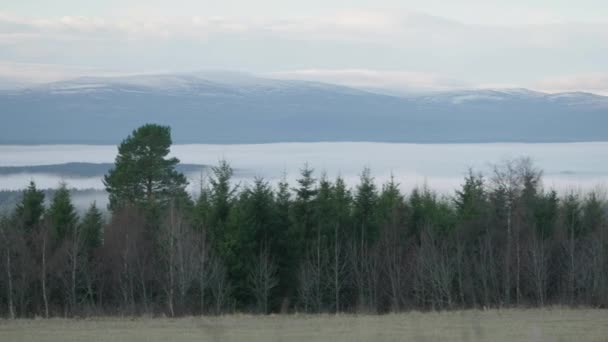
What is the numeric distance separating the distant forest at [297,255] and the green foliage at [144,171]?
883 cm

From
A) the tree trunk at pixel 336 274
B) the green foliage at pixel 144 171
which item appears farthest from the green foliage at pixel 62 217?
the tree trunk at pixel 336 274

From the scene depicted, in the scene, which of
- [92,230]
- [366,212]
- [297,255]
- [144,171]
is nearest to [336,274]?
[297,255]

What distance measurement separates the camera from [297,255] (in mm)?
51625

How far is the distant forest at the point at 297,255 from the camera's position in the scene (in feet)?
159

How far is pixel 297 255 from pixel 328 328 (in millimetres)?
21342

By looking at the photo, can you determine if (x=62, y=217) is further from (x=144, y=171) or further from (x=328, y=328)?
(x=328, y=328)

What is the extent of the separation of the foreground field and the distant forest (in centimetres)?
1023

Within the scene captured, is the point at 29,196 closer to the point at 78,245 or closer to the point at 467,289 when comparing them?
the point at 78,245

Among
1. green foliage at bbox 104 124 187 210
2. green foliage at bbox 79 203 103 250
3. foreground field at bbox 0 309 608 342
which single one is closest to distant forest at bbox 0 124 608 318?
green foliage at bbox 79 203 103 250

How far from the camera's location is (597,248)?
52.4 meters

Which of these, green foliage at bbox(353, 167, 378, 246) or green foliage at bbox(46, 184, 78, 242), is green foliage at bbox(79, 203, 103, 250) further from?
green foliage at bbox(353, 167, 378, 246)

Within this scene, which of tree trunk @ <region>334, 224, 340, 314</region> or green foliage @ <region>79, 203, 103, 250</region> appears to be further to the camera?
green foliage @ <region>79, 203, 103, 250</region>

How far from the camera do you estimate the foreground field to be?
26359 millimetres

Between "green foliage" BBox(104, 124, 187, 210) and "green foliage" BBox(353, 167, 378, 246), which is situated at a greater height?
"green foliage" BBox(104, 124, 187, 210)
